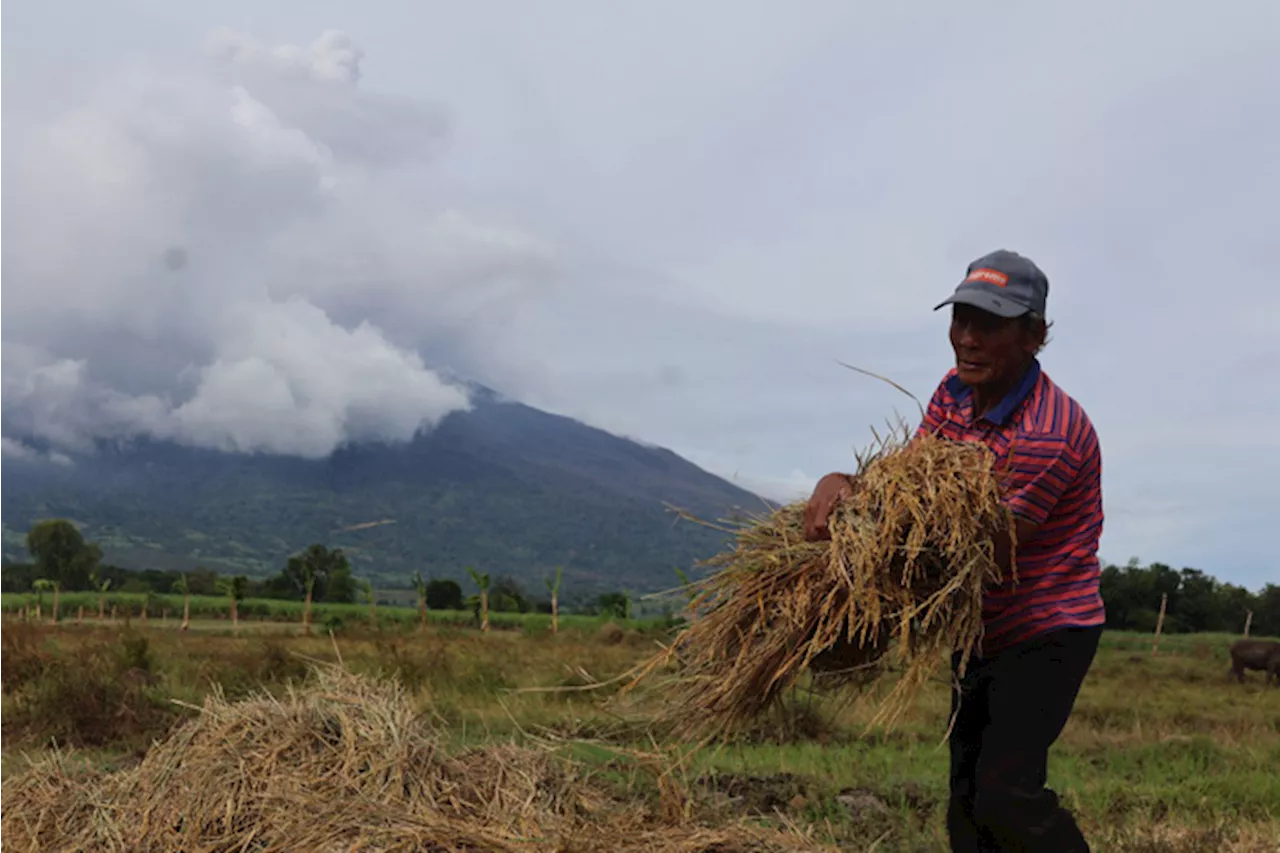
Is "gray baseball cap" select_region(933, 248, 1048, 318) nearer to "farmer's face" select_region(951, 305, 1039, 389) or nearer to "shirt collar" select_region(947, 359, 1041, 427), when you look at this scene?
"farmer's face" select_region(951, 305, 1039, 389)

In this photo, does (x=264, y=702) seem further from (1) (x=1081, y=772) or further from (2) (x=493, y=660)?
(2) (x=493, y=660)

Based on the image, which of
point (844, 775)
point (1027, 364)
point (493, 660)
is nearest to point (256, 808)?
point (1027, 364)

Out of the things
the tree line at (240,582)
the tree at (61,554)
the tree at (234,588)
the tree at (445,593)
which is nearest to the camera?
the tree at (234,588)

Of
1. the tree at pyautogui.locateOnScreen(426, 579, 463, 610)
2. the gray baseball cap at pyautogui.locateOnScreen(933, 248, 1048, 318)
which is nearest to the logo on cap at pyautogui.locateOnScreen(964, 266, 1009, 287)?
the gray baseball cap at pyautogui.locateOnScreen(933, 248, 1048, 318)

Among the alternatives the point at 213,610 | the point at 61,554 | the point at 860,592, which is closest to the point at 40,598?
the point at 213,610

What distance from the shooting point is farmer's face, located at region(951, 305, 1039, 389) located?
2906mm

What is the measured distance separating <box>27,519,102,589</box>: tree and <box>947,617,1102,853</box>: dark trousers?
11376 cm

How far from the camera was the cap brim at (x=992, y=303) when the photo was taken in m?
2.81

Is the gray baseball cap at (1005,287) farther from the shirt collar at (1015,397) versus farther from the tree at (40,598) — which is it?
the tree at (40,598)

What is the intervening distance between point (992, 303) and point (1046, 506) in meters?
0.59

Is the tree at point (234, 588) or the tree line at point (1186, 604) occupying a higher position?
the tree line at point (1186, 604)

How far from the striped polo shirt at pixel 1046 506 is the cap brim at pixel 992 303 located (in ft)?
0.82

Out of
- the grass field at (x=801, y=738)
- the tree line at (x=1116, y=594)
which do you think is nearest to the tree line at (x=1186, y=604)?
the tree line at (x=1116, y=594)

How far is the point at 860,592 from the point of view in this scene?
9.02 feet
